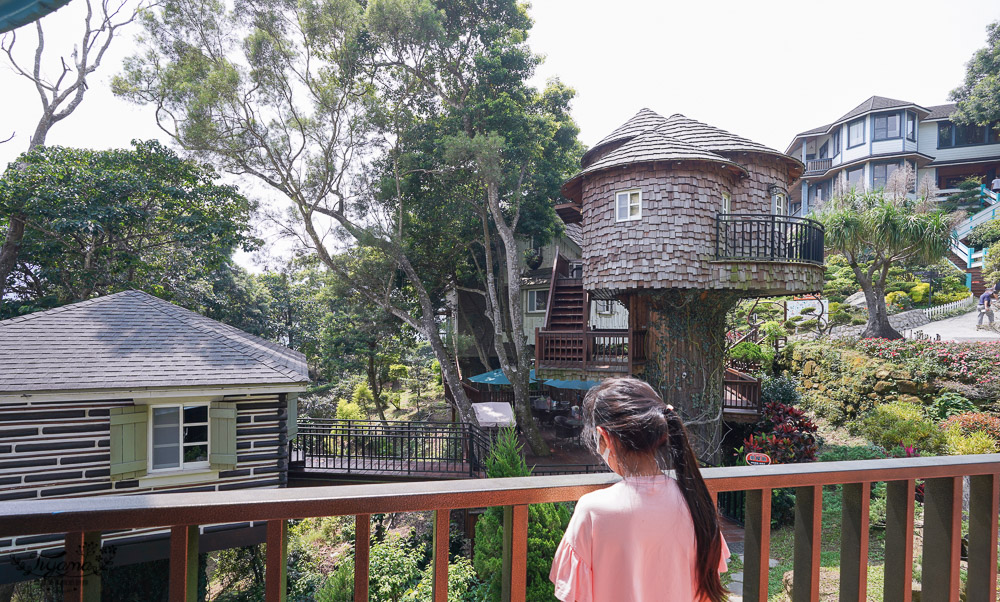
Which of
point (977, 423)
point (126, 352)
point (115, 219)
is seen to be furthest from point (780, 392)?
point (115, 219)

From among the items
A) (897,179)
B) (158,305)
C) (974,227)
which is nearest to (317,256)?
(158,305)

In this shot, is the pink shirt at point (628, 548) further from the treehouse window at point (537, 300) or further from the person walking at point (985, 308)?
the person walking at point (985, 308)

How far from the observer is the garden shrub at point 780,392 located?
13094mm

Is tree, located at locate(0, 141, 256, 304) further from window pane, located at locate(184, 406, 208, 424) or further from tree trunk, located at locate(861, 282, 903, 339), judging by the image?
tree trunk, located at locate(861, 282, 903, 339)

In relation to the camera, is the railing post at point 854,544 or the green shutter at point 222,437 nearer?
the railing post at point 854,544

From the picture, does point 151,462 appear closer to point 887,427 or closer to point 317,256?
point 317,256

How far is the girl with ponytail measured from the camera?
114 centimetres

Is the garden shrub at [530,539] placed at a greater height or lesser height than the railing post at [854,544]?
lesser

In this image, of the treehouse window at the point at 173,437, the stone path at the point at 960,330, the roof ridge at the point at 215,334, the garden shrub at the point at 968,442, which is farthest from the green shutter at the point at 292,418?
the stone path at the point at 960,330

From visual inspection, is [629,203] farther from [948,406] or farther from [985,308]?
[985,308]

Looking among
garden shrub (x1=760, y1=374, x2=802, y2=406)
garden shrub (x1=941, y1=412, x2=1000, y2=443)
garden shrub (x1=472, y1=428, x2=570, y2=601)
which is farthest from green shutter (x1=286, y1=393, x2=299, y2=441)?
garden shrub (x1=941, y1=412, x2=1000, y2=443)

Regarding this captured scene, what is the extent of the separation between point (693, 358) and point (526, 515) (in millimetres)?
10266

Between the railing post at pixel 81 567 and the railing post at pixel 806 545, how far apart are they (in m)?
1.85

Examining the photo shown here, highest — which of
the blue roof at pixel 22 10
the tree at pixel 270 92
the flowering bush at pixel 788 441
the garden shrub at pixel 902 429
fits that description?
the tree at pixel 270 92
